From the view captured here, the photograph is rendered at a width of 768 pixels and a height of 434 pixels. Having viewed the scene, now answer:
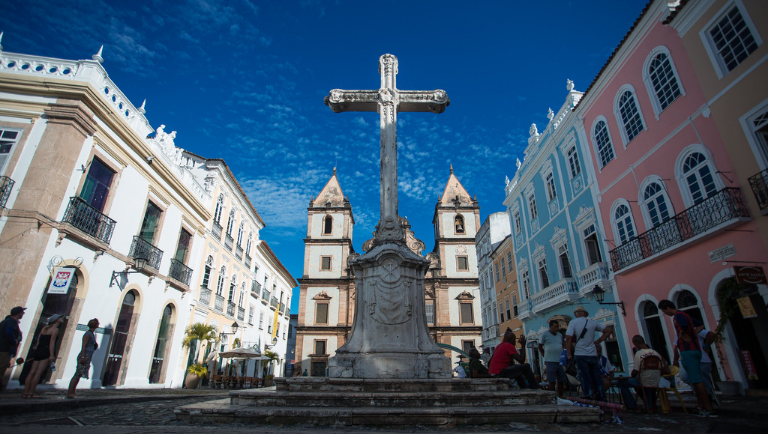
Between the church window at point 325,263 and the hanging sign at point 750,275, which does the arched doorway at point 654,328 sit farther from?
the church window at point 325,263

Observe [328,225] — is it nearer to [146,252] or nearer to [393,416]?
[146,252]

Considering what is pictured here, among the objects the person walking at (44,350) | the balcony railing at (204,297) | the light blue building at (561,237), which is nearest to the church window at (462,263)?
the light blue building at (561,237)

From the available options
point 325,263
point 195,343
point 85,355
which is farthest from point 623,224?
point 325,263

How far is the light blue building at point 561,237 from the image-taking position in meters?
14.1

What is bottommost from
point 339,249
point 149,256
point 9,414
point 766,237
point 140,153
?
point 9,414

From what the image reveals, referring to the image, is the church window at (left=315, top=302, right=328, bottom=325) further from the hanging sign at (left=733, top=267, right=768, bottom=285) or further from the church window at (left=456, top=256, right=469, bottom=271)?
the hanging sign at (left=733, top=267, right=768, bottom=285)

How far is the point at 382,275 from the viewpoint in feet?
24.0

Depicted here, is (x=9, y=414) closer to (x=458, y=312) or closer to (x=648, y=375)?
(x=648, y=375)

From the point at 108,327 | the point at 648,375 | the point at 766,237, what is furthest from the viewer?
the point at 108,327

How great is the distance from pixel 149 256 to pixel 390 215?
411 inches

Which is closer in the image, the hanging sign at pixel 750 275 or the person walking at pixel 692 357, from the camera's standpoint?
the person walking at pixel 692 357

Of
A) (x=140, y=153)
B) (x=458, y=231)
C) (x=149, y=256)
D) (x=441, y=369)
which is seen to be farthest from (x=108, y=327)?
(x=458, y=231)

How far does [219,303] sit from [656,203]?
19.6 metres

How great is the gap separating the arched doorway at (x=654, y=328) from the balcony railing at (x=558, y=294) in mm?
3340
